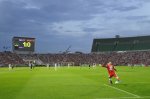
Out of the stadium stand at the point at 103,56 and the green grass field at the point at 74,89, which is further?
the stadium stand at the point at 103,56

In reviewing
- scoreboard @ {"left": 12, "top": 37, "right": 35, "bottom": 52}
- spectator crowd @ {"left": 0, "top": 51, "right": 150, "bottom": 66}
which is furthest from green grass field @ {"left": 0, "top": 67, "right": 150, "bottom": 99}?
spectator crowd @ {"left": 0, "top": 51, "right": 150, "bottom": 66}

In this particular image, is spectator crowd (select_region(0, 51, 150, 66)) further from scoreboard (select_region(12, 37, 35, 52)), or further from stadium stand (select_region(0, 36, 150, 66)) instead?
scoreboard (select_region(12, 37, 35, 52))

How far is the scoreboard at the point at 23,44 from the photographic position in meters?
131

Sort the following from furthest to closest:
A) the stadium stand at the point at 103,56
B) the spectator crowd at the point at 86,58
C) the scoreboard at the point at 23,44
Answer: the stadium stand at the point at 103,56 < the spectator crowd at the point at 86,58 < the scoreboard at the point at 23,44

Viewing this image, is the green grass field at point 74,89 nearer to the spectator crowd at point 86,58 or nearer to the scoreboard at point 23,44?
the scoreboard at point 23,44

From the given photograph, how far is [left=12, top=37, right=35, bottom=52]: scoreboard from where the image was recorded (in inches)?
5162

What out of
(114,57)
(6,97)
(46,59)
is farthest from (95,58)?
(6,97)

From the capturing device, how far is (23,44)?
133m

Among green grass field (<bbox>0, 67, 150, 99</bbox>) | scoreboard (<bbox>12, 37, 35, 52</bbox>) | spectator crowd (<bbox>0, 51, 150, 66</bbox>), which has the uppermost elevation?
scoreboard (<bbox>12, 37, 35, 52</bbox>)

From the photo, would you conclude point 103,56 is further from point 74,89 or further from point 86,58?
point 74,89

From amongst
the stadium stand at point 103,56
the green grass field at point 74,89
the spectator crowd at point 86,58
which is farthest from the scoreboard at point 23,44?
the green grass field at point 74,89

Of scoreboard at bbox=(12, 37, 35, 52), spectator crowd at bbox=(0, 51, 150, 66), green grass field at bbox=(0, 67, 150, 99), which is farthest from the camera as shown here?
spectator crowd at bbox=(0, 51, 150, 66)

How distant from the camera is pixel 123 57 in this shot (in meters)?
148

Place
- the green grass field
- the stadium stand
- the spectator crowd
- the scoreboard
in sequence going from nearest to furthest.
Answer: the green grass field < the scoreboard < the spectator crowd < the stadium stand
